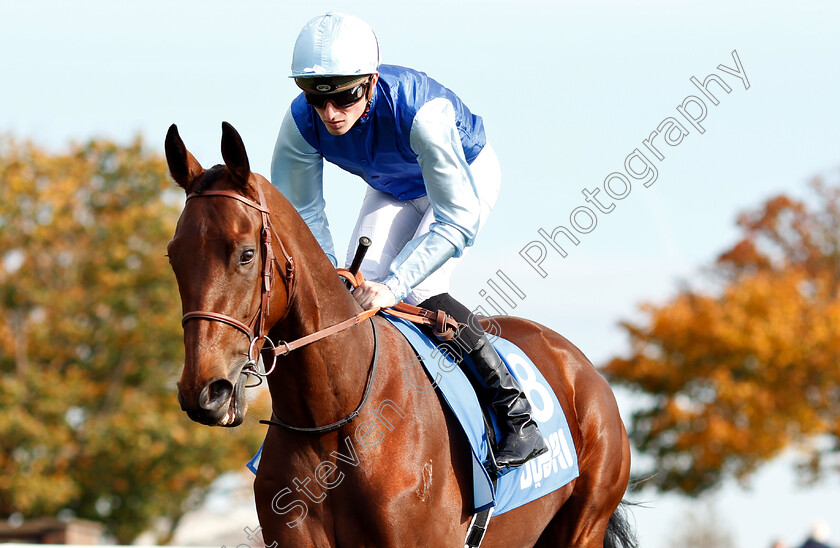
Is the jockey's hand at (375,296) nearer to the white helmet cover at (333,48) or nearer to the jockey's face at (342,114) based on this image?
the jockey's face at (342,114)

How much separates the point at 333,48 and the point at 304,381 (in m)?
1.24


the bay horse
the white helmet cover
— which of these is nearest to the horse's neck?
the bay horse

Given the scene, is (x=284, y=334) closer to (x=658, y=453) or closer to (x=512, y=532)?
(x=512, y=532)

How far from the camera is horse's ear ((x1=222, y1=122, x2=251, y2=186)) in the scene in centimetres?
329

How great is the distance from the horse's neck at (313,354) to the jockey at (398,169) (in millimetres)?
243

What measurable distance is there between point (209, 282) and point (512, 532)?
6.67 feet

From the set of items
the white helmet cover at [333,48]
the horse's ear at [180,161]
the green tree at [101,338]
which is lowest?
the green tree at [101,338]

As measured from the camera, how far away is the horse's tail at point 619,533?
18.2 feet

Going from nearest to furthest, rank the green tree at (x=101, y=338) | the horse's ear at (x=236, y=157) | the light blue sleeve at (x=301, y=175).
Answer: the horse's ear at (x=236, y=157) < the light blue sleeve at (x=301, y=175) < the green tree at (x=101, y=338)

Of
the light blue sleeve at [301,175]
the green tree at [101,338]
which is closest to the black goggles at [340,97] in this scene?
the light blue sleeve at [301,175]

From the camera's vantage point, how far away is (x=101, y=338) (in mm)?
17719

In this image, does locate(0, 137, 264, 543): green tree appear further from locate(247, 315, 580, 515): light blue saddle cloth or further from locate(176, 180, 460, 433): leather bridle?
locate(176, 180, 460, 433): leather bridle

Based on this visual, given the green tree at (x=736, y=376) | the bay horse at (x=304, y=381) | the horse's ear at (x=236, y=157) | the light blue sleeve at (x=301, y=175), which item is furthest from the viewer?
the green tree at (x=736, y=376)

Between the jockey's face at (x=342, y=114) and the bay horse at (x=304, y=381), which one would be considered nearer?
the bay horse at (x=304, y=381)
